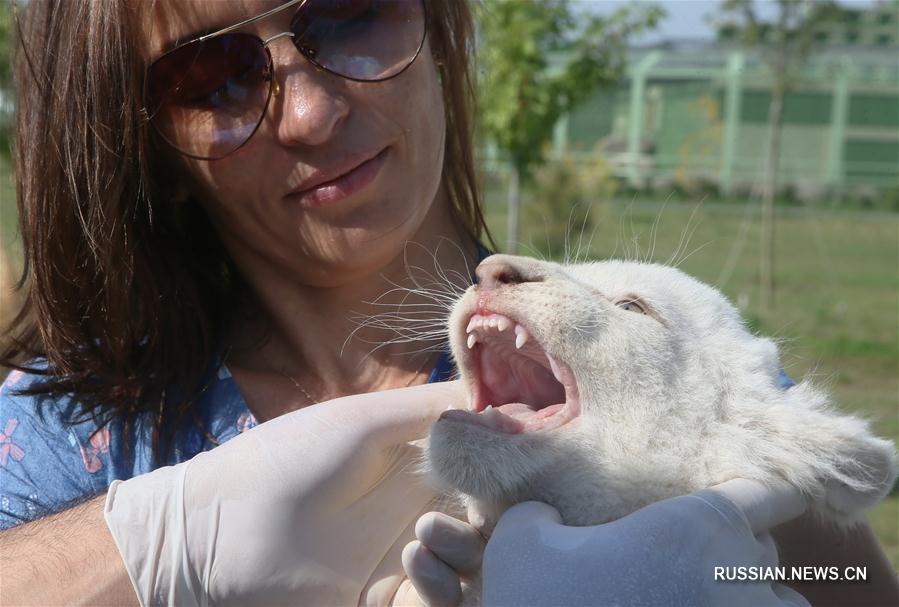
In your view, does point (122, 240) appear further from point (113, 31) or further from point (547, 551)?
point (547, 551)

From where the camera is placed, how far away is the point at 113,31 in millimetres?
2188

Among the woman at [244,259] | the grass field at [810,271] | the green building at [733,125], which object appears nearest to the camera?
the woman at [244,259]

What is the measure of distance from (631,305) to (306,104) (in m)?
0.90

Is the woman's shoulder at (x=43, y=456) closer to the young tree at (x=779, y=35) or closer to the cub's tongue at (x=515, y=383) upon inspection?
the cub's tongue at (x=515, y=383)

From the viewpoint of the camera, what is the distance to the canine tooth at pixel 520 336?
2.07 metres

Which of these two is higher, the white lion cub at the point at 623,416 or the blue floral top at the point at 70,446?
the white lion cub at the point at 623,416

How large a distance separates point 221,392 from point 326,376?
0.29m

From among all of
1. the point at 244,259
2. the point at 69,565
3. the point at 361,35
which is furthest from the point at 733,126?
the point at 69,565

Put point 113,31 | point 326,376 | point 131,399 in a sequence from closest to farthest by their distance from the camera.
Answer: point 113,31
point 131,399
point 326,376

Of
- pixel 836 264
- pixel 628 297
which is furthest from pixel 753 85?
pixel 628 297

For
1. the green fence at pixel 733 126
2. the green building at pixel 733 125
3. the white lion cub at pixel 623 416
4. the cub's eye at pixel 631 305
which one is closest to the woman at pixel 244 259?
the white lion cub at pixel 623 416

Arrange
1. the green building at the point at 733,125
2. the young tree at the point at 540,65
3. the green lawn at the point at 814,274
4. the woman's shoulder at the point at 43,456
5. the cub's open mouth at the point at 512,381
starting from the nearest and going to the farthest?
the cub's open mouth at the point at 512,381 → the woman's shoulder at the point at 43,456 → the green lawn at the point at 814,274 → the young tree at the point at 540,65 → the green building at the point at 733,125

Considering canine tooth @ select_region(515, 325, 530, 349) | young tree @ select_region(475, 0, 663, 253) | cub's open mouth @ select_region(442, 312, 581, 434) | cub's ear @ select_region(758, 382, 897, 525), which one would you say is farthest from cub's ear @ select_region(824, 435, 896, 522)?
young tree @ select_region(475, 0, 663, 253)

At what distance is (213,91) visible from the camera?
2.26 meters
